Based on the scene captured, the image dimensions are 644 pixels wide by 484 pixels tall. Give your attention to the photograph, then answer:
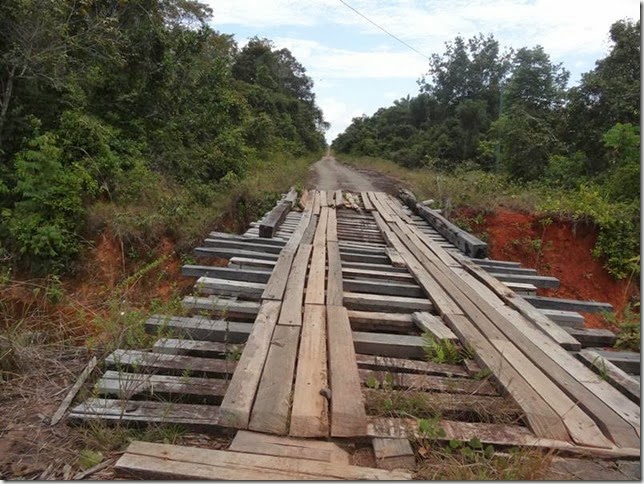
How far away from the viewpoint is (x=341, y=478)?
1582 mm

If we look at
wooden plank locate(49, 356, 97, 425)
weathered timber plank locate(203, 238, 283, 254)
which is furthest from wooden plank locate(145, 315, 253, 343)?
weathered timber plank locate(203, 238, 283, 254)

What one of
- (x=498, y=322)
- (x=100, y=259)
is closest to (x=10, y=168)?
(x=100, y=259)

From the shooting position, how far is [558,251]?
8.88 meters

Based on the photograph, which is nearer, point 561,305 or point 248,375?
point 248,375

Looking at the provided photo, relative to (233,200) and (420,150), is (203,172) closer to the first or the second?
(233,200)

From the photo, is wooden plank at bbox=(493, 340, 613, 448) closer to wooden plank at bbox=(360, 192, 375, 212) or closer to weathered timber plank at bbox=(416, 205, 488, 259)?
weathered timber plank at bbox=(416, 205, 488, 259)

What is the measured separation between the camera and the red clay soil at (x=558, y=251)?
8516 millimetres

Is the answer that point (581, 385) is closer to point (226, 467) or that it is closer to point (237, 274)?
point (226, 467)

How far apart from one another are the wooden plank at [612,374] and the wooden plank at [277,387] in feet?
5.84

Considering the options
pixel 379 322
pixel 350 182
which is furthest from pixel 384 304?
pixel 350 182

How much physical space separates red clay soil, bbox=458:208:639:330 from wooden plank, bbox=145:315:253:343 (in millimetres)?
7121

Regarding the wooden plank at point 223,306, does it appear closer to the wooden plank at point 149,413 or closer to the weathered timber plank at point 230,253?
the wooden plank at point 149,413

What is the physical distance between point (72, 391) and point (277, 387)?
43.1 inches

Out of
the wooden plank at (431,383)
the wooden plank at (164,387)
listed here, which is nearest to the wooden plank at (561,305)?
the wooden plank at (431,383)
